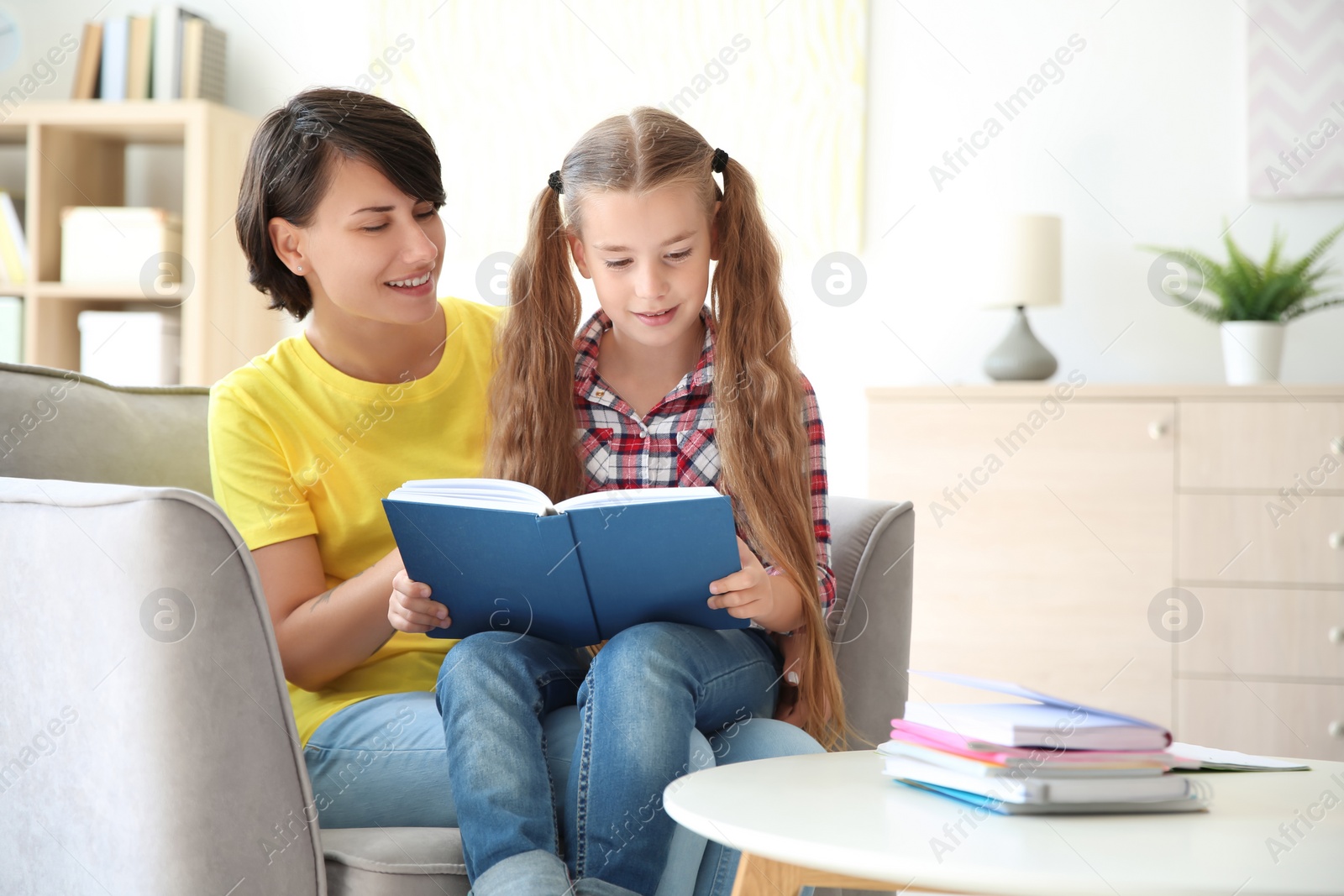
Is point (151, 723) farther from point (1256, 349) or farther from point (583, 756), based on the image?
point (1256, 349)

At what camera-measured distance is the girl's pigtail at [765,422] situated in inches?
52.7

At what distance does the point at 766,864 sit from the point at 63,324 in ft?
10.0

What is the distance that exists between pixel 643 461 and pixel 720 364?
0.48ft

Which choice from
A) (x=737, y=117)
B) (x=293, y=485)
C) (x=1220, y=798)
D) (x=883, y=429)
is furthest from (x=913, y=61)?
(x=1220, y=798)

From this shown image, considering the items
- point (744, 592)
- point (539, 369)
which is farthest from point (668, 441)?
point (744, 592)

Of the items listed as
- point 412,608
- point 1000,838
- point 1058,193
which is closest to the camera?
point 1000,838

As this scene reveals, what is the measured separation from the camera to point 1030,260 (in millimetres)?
2889

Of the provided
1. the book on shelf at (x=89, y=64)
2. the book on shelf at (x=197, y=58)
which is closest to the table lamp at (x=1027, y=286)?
the book on shelf at (x=197, y=58)

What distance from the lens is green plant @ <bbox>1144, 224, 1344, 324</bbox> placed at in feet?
9.17

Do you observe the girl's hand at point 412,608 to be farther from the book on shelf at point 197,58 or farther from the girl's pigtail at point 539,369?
the book on shelf at point 197,58

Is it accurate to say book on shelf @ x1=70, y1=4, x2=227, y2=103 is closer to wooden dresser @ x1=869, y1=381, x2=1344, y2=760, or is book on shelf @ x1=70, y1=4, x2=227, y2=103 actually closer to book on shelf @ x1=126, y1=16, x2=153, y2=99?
book on shelf @ x1=126, y1=16, x2=153, y2=99

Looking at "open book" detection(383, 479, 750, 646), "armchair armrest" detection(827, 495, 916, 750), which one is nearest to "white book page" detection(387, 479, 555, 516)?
"open book" detection(383, 479, 750, 646)

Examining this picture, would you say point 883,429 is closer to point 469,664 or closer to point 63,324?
point 469,664

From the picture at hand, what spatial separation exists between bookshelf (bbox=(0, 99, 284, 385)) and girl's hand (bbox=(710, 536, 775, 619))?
7.91ft
